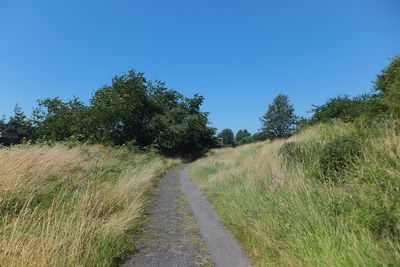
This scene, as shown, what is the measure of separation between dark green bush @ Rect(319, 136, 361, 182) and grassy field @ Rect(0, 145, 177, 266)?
460 cm

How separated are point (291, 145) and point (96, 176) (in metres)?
7.03

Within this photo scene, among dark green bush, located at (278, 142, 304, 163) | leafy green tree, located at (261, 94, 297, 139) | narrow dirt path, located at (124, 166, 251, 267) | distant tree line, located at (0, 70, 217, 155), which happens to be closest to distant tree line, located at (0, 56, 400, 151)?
distant tree line, located at (0, 70, 217, 155)

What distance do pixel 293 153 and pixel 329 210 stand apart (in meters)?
6.12

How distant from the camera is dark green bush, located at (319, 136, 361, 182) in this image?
7391 mm

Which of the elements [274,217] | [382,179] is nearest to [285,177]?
[274,217]

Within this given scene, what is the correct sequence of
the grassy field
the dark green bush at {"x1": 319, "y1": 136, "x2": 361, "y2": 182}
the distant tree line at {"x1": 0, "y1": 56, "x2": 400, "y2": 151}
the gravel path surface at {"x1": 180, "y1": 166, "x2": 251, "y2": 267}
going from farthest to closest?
the distant tree line at {"x1": 0, "y1": 56, "x2": 400, "y2": 151}
the dark green bush at {"x1": 319, "y1": 136, "x2": 361, "y2": 182}
the gravel path surface at {"x1": 180, "y1": 166, "x2": 251, "y2": 267}
the grassy field

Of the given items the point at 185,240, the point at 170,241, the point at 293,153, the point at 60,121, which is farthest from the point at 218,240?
→ the point at 60,121

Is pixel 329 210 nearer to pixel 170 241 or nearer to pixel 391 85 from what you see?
pixel 170 241

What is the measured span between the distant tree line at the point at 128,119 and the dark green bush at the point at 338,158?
638 inches

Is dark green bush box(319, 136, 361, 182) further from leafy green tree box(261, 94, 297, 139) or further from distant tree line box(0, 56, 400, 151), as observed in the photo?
leafy green tree box(261, 94, 297, 139)

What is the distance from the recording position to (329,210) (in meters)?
5.03

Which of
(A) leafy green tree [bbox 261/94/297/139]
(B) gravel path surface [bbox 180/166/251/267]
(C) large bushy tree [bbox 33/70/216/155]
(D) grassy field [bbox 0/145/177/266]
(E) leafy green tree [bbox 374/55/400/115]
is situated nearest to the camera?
(D) grassy field [bbox 0/145/177/266]

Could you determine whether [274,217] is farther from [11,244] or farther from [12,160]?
[12,160]

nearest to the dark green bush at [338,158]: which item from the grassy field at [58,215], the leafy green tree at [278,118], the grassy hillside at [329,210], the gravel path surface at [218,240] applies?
the grassy hillside at [329,210]
